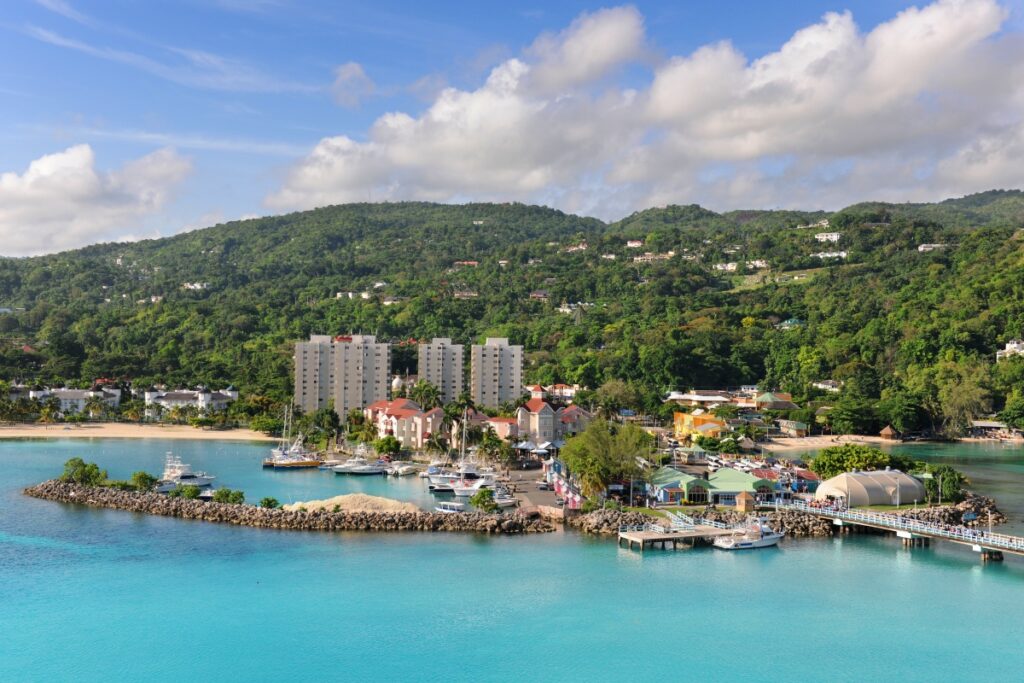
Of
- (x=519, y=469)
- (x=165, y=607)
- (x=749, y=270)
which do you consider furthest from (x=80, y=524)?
(x=749, y=270)

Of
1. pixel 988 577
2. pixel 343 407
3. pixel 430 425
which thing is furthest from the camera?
pixel 343 407

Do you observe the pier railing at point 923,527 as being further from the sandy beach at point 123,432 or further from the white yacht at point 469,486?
the sandy beach at point 123,432

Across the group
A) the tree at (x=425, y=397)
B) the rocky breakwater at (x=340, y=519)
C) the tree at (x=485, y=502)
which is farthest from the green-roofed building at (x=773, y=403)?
the rocky breakwater at (x=340, y=519)

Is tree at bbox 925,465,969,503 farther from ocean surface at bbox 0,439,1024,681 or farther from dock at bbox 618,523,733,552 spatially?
dock at bbox 618,523,733,552

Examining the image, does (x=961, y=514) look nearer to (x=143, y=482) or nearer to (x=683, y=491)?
(x=683, y=491)

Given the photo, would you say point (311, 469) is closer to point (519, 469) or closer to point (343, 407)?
point (519, 469)

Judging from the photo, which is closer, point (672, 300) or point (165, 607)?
point (165, 607)

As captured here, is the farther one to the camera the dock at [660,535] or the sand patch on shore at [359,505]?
the sand patch on shore at [359,505]

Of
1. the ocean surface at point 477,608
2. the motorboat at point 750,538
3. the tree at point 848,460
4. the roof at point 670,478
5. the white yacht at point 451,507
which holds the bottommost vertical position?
the ocean surface at point 477,608
